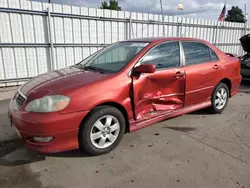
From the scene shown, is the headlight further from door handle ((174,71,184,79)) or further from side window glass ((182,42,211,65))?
side window glass ((182,42,211,65))

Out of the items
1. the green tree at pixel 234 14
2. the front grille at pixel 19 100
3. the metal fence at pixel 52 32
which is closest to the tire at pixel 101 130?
the front grille at pixel 19 100

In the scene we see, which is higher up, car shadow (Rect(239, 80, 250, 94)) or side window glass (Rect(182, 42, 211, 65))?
side window glass (Rect(182, 42, 211, 65))

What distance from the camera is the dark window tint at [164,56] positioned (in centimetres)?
331

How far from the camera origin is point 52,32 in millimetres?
6391

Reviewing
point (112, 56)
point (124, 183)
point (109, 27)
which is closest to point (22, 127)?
point (124, 183)

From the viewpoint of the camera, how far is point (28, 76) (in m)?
6.35

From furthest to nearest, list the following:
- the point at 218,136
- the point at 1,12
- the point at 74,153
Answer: the point at 1,12, the point at 218,136, the point at 74,153

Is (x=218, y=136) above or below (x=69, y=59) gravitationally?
below

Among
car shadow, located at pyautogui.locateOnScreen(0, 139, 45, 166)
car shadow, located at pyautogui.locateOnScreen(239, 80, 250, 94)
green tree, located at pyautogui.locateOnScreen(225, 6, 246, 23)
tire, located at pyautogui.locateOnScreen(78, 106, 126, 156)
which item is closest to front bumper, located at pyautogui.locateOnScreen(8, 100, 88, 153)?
tire, located at pyautogui.locateOnScreen(78, 106, 126, 156)

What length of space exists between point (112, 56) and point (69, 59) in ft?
12.1

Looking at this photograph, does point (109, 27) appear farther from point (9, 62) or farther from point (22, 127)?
point (22, 127)

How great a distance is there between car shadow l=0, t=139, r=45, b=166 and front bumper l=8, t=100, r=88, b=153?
38 cm

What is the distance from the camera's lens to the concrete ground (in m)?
2.37

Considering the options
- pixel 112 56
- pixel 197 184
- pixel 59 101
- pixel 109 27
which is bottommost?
pixel 197 184
